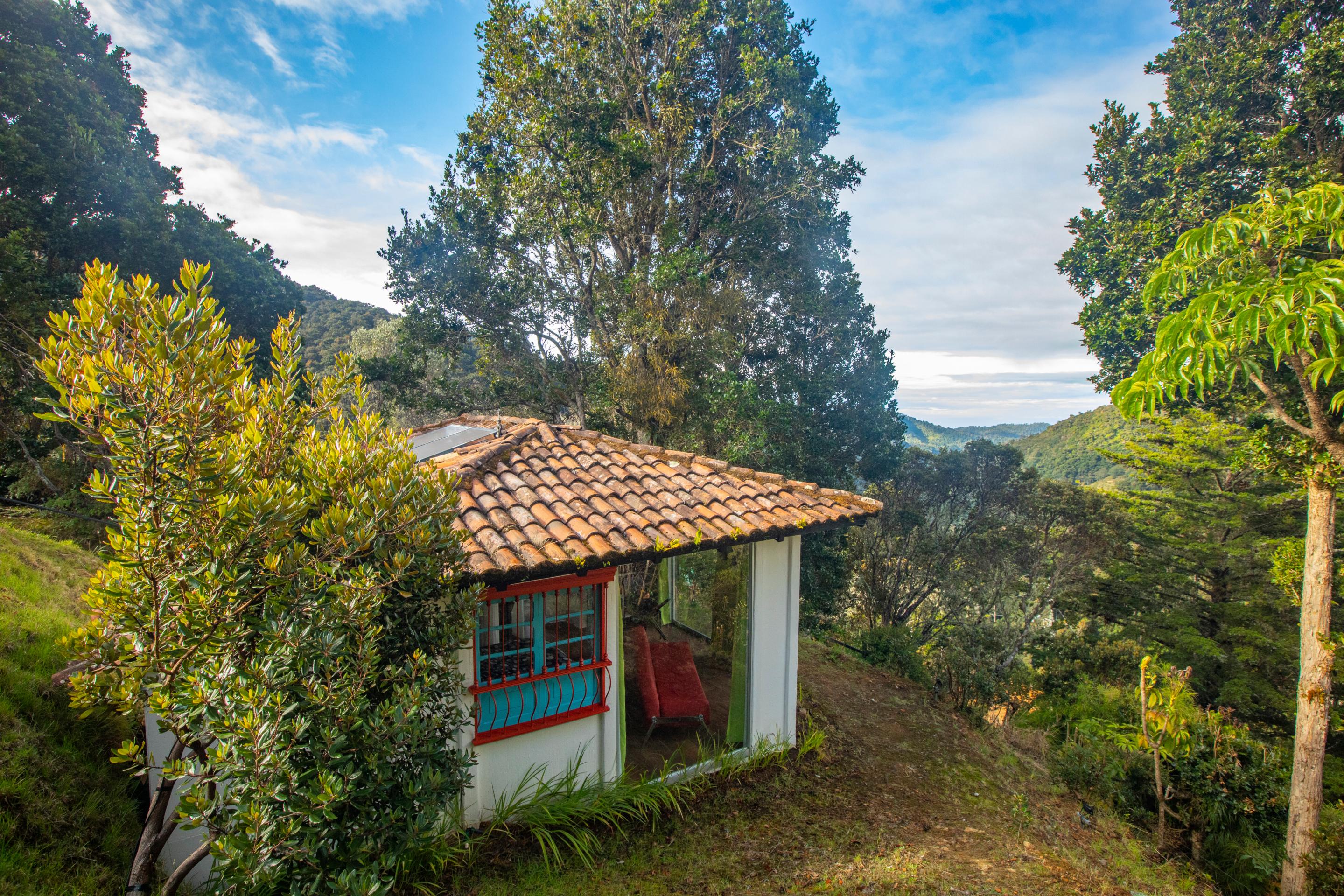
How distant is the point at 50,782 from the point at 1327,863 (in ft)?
42.4

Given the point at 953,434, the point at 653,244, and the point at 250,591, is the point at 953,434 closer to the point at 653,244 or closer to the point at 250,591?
the point at 653,244

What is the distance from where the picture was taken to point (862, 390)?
51.0ft

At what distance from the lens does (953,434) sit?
2980 cm

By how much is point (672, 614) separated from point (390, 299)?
37.4 ft

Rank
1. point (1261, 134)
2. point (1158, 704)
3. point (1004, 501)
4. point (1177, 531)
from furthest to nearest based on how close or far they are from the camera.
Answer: point (1004, 501), point (1177, 531), point (1261, 134), point (1158, 704)

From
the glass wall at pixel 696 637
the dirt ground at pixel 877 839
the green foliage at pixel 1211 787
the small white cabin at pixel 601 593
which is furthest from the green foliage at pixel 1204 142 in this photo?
the small white cabin at pixel 601 593

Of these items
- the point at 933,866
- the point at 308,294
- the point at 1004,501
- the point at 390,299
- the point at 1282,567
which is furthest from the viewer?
the point at 308,294

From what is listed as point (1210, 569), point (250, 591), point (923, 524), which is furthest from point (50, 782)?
point (1210, 569)

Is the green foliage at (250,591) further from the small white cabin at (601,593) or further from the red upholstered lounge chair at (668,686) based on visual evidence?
the red upholstered lounge chair at (668,686)

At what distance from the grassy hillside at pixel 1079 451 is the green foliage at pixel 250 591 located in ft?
101

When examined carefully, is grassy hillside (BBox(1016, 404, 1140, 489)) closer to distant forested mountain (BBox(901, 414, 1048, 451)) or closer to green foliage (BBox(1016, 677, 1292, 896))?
distant forested mountain (BBox(901, 414, 1048, 451))

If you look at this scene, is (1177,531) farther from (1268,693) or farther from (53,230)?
(53,230)

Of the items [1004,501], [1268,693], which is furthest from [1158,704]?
[1004,501]

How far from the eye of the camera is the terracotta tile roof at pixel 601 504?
486cm
